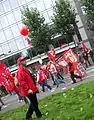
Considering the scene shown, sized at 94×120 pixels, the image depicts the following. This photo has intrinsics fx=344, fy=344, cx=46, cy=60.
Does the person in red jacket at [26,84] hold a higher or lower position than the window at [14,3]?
lower

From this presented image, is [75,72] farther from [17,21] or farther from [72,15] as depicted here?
[17,21]

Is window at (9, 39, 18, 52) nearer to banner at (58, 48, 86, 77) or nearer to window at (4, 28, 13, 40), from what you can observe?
window at (4, 28, 13, 40)

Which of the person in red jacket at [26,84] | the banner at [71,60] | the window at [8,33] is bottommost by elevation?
the banner at [71,60]

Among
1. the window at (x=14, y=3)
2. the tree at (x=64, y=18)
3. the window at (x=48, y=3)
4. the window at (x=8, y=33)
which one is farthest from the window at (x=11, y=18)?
the tree at (x=64, y=18)

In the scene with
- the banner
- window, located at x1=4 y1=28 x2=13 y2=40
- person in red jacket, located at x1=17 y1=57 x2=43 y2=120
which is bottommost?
the banner

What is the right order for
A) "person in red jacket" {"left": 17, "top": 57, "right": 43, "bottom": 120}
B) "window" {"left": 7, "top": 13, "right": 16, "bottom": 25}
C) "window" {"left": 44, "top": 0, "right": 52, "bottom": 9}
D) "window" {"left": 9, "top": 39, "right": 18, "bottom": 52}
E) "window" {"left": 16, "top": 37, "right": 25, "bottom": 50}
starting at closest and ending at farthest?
"person in red jacket" {"left": 17, "top": 57, "right": 43, "bottom": 120}
"window" {"left": 44, "top": 0, "right": 52, "bottom": 9}
"window" {"left": 16, "top": 37, "right": 25, "bottom": 50}
"window" {"left": 7, "top": 13, "right": 16, "bottom": 25}
"window" {"left": 9, "top": 39, "right": 18, "bottom": 52}

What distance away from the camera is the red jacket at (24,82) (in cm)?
938

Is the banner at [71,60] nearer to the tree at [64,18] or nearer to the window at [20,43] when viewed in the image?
the tree at [64,18]

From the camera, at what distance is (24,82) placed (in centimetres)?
940

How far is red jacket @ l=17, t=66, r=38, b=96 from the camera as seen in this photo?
9.38m

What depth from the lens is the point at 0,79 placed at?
2072 cm

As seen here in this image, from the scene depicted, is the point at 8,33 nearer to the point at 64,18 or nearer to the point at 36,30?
the point at 36,30

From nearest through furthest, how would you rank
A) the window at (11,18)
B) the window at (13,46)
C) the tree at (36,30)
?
the tree at (36,30) < the window at (11,18) < the window at (13,46)

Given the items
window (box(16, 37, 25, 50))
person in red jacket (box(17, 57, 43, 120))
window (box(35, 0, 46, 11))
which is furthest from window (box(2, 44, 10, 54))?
person in red jacket (box(17, 57, 43, 120))
